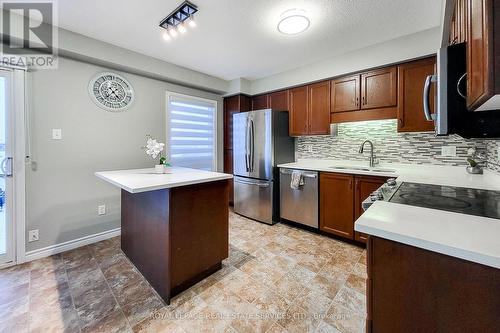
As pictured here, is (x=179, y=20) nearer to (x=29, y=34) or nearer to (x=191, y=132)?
(x=29, y=34)

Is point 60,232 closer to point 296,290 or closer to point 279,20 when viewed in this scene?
point 296,290

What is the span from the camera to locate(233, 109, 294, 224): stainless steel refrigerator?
A: 3293 mm

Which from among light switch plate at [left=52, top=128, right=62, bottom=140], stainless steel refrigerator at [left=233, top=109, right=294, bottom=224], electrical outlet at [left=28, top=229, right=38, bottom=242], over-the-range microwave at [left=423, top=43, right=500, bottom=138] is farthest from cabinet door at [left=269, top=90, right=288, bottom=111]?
electrical outlet at [left=28, top=229, right=38, bottom=242]

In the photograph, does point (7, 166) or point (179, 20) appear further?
point (7, 166)

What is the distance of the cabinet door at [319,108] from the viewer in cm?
311

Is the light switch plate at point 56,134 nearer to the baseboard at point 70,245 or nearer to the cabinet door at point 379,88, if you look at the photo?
the baseboard at point 70,245

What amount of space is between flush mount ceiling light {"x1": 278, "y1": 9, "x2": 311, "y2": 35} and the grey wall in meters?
2.13

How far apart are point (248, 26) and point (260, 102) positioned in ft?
5.96

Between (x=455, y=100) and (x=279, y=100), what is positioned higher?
(x=279, y=100)

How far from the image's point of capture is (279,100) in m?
3.70

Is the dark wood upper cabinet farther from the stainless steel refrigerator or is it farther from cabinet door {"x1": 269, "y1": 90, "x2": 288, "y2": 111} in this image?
cabinet door {"x1": 269, "y1": 90, "x2": 288, "y2": 111}

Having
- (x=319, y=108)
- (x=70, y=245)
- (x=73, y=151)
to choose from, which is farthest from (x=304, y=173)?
(x=70, y=245)

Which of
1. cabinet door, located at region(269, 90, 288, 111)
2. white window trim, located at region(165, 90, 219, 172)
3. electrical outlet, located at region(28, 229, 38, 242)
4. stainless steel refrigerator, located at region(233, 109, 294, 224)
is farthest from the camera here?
cabinet door, located at region(269, 90, 288, 111)

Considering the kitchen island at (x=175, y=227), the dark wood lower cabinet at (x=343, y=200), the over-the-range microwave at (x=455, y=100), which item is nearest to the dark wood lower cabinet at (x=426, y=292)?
the over-the-range microwave at (x=455, y=100)
